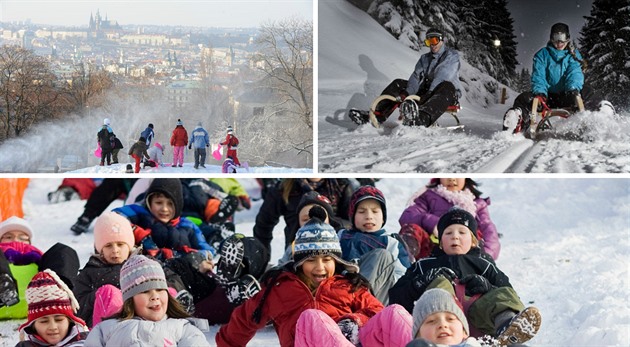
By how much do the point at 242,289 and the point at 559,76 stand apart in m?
3.52

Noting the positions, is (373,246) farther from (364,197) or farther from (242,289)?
(242,289)

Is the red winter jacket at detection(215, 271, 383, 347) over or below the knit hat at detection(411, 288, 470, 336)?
below

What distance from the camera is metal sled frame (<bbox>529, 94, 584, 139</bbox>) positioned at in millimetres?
8773

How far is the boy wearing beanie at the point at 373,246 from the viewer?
20.8 feet

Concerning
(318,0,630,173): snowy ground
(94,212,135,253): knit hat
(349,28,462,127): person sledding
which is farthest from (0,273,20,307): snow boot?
(349,28,462,127): person sledding

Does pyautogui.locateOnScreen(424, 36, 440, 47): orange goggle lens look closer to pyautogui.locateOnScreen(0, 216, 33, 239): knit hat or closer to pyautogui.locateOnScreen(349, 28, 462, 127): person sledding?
pyautogui.locateOnScreen(349, 28, 462, 127): person sledding

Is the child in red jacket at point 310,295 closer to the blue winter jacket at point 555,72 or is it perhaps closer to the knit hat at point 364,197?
the knit hat at point 364,197

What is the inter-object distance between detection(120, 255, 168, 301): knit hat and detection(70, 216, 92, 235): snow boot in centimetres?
358

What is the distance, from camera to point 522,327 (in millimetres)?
5480

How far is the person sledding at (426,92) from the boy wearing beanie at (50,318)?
12.7 feet

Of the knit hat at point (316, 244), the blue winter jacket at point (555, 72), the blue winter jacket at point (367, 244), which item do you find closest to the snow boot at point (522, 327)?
the knit hat at point (316, 244)

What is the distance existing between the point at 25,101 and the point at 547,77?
13.0 ft

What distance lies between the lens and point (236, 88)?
897 cm

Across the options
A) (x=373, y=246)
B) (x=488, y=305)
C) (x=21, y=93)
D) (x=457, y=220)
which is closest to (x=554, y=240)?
(x=457, y=220)
